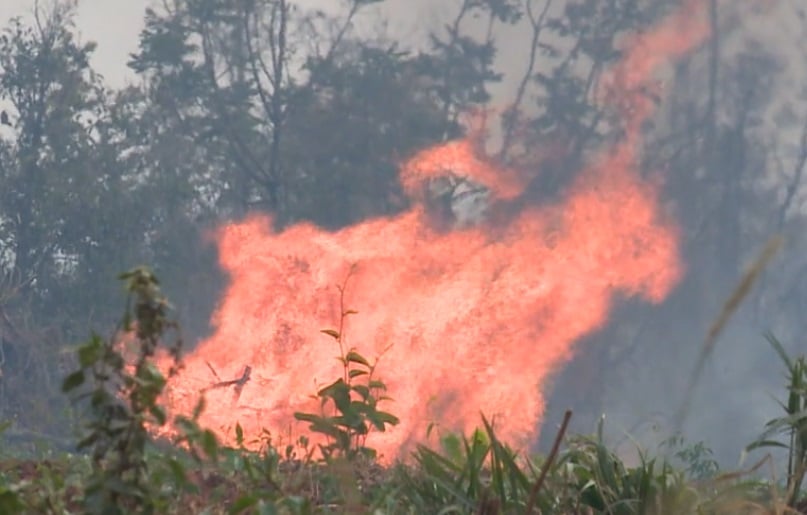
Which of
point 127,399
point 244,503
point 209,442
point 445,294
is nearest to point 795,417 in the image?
point 244,503

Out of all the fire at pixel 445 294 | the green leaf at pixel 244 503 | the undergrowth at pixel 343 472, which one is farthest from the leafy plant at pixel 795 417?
the fire at pixel 445 294

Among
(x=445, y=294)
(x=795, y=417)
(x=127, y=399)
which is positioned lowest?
(x=127, y=399)

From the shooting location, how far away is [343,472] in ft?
6.11

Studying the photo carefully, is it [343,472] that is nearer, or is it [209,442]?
[343,472]

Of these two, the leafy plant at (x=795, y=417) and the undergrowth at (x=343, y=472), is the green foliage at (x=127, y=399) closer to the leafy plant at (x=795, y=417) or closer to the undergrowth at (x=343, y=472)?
the undergrowth at (x=343, y=472)

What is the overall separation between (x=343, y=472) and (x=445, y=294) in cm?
2293

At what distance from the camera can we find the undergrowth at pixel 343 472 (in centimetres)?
221

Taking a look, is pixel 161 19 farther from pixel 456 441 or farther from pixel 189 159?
pixel 456 441

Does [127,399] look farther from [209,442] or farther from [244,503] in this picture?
[244,503]

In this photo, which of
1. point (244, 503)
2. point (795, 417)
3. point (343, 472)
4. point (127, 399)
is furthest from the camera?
point (795, 417)

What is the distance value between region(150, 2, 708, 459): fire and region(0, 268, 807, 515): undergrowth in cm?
1535

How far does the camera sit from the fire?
22.6 meters

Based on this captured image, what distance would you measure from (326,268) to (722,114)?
1053cm

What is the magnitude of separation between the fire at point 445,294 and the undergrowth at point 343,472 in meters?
15.4
